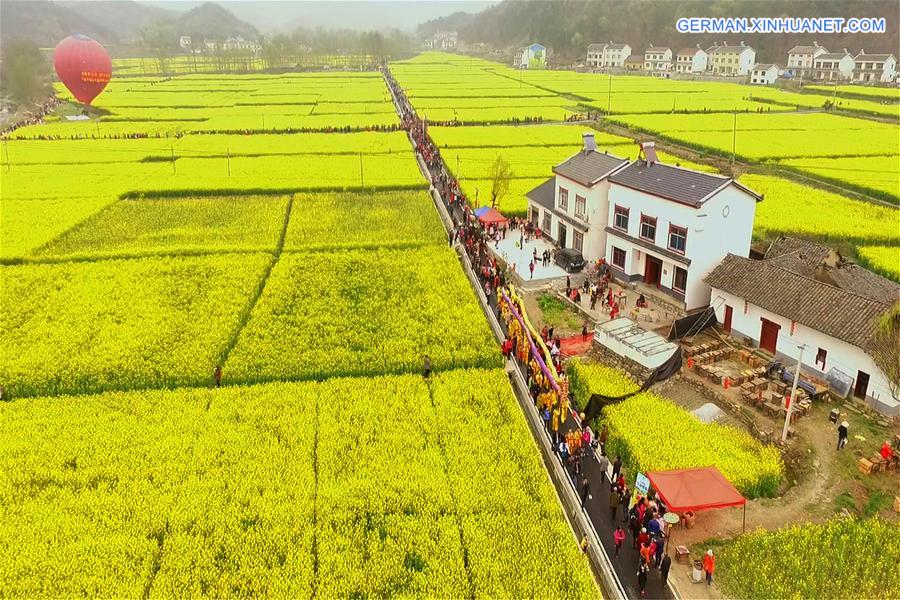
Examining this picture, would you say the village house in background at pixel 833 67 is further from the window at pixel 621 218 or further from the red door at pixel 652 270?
the red door at pixel 652 270

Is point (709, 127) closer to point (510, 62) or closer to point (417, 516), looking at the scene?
point (417, 516)

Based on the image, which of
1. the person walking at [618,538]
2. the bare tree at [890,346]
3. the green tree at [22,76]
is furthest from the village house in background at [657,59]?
the person walking at [618,538]

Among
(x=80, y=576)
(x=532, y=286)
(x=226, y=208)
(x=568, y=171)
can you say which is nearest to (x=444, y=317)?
(x=532, y=286)

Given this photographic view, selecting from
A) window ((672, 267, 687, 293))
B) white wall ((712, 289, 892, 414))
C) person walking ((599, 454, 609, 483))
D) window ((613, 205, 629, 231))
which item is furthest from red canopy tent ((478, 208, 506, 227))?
person walking ((599, 454, 609, 483))

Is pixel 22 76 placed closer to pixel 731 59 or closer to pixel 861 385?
pixel 861 385

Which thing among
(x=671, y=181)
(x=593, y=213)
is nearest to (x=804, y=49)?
(x=593, y=213)
